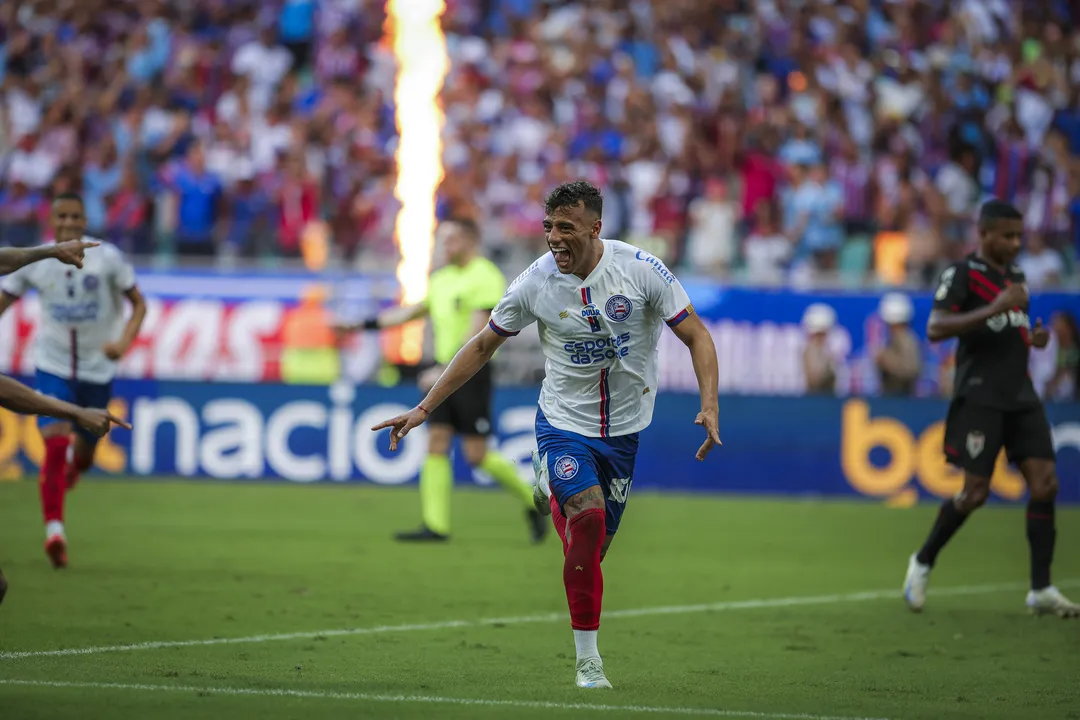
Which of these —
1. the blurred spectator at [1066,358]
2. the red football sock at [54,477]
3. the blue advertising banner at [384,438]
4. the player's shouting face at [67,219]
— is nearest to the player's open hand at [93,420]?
the player's shouting face at [67,219]

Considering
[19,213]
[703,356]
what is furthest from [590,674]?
[19,213]

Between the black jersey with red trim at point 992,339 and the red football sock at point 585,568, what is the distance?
3.88 meters

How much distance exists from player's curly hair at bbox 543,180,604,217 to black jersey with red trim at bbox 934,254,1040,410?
3646 mm

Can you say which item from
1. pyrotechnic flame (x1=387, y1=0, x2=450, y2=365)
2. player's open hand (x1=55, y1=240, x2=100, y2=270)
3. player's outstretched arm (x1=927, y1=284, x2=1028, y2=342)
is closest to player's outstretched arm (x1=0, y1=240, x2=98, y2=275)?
player's open hand (x1=55, y1=240, x2=100, y2=270)

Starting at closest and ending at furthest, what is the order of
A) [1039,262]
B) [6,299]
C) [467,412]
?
[6,299] → [467,412] → [1039,262]

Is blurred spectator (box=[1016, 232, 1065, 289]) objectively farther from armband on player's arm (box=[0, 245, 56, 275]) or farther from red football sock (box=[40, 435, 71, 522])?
armband on player's arm (box=[0, 245, 56, 275])

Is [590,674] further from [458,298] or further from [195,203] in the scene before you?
[195,203]

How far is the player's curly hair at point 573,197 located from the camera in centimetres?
724

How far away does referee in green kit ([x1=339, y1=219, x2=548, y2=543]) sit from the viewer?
13648 millimetres

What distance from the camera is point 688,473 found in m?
19.2

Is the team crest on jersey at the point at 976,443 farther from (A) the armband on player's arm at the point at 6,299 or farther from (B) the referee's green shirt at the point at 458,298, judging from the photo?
(A) the armband on player's arm at the point at 6,299

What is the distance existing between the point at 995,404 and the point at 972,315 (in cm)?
66

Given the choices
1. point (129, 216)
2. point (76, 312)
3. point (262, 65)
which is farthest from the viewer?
point (262, 65)

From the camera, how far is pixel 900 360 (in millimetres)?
20156
